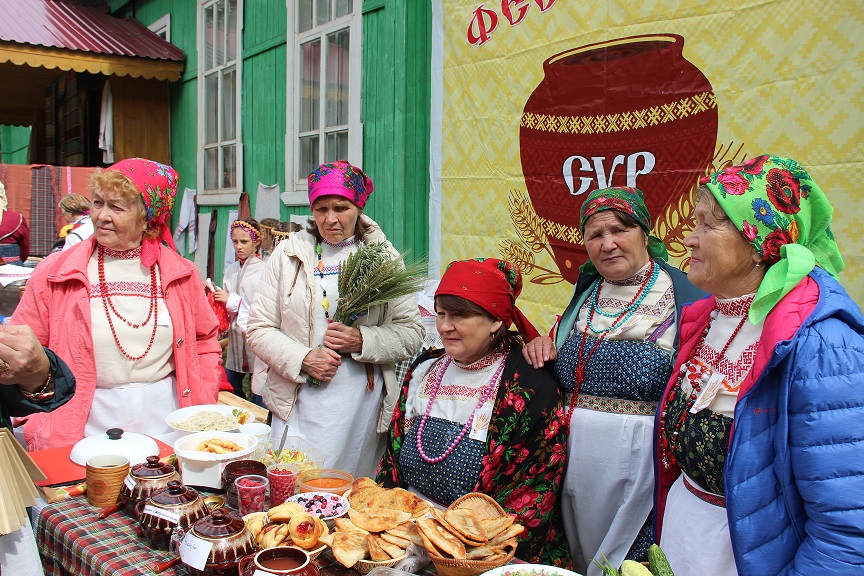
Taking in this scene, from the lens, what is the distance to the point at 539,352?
2500mm

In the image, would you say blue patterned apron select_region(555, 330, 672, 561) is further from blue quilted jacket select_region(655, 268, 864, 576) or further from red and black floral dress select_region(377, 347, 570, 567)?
blue quilted jacket select_region(655, 268, 864, 576)

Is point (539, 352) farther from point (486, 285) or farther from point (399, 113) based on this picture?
point (399, 113)

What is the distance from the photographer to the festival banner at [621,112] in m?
2.78

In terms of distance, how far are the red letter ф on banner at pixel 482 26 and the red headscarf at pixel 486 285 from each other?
2394mm

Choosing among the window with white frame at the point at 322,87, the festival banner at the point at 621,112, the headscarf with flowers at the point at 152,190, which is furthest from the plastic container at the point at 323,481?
the window with white frame at the point at 322,87

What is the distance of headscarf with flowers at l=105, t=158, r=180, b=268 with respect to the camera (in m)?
2.84

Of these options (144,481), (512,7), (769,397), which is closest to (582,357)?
(769,397)

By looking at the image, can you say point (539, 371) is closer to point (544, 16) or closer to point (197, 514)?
point (197, 514)

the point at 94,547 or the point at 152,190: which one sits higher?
the point at 152,190

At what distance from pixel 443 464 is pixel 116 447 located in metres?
1.18

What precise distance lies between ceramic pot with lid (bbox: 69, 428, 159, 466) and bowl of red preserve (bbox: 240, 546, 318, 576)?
0.89 m

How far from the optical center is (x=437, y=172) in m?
Result: 4.82

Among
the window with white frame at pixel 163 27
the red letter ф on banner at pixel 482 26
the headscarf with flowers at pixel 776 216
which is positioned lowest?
the headscarf with flowers at pixel 776 216

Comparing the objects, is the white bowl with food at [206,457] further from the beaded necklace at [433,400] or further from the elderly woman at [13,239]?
the elderly woman at [13,239]
